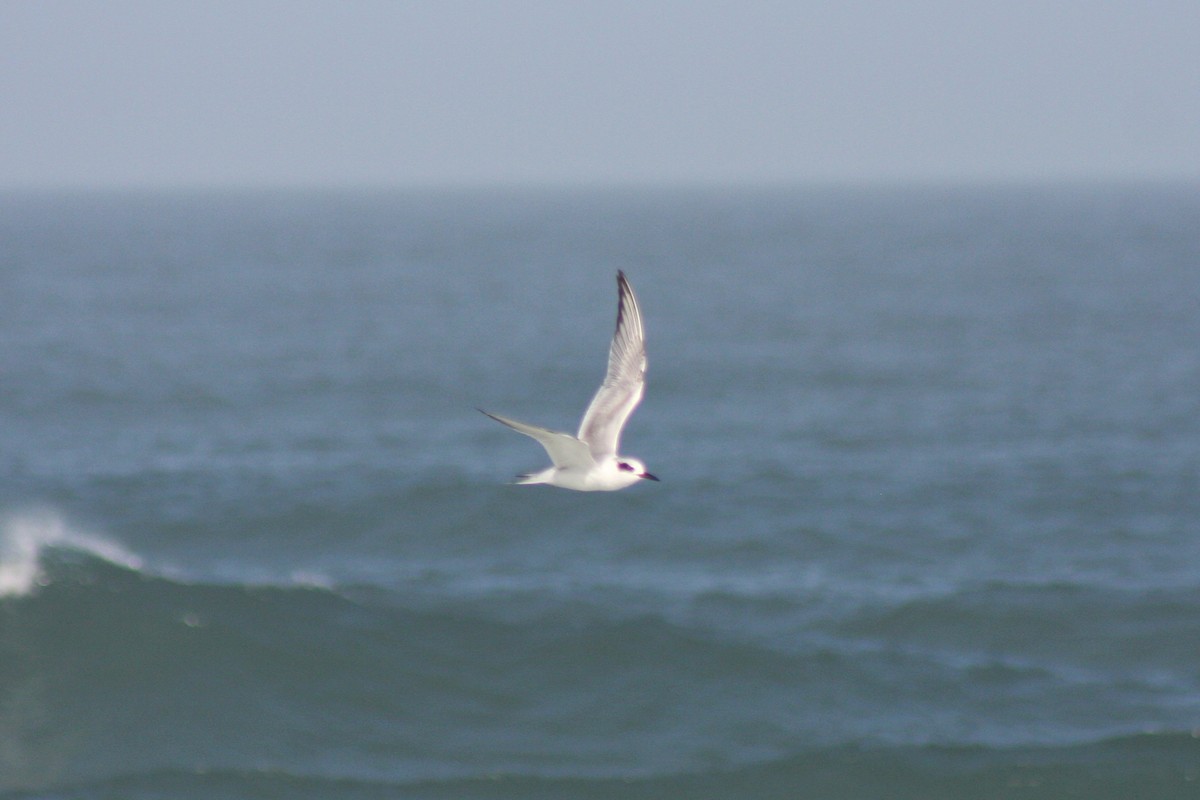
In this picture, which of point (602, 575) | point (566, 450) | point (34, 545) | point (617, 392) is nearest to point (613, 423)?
point (617, 392)

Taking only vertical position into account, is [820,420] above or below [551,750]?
above

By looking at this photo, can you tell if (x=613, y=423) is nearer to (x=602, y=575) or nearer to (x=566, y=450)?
(x=566, y=450)

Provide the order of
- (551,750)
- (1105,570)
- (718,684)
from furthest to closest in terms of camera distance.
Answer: (1105,570) < (718,684) < (551,750)

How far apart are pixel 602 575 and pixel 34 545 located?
496 inches

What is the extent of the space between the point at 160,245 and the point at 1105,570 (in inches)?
5536

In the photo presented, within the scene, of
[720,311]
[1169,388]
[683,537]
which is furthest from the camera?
[720,311]

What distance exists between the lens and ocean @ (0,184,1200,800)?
2122 cm

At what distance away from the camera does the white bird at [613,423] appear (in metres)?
12.0

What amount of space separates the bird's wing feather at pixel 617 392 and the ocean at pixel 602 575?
945 centimetres

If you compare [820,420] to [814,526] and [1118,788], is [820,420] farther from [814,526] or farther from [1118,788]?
[1118,788]

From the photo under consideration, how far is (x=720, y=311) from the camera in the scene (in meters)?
80.7

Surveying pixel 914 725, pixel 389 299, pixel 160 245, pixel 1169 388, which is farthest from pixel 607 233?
pixel 914 725

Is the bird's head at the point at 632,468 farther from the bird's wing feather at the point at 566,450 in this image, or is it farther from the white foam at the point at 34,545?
the white foam at the point at 34,545

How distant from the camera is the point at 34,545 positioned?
28.5m
